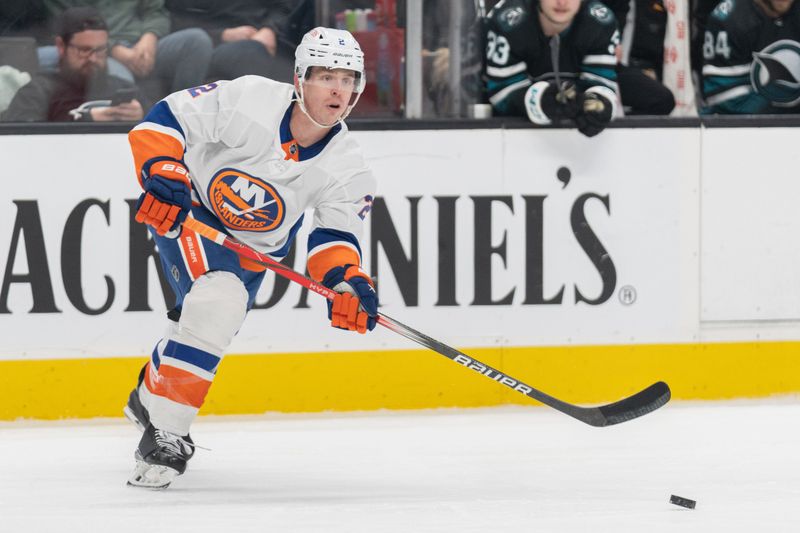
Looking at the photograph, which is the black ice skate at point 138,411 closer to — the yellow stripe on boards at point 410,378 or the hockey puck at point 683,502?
the yellow stripe on boards at point 410,378

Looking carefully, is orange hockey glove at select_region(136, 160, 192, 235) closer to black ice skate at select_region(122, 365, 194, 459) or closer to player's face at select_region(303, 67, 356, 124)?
player's face at select_region(303, 67, 356, 124)

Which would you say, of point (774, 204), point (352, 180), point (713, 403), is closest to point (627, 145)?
point (774, 204)

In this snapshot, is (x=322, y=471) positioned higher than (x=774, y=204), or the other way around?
(x=774, y=204)

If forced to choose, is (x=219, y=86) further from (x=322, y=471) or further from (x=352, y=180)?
(x=322, y=471)

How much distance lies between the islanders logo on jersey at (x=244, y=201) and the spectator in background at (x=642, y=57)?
138cm

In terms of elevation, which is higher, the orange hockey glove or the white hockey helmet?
the white hockey helmet

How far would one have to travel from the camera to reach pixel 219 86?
3.00 meters

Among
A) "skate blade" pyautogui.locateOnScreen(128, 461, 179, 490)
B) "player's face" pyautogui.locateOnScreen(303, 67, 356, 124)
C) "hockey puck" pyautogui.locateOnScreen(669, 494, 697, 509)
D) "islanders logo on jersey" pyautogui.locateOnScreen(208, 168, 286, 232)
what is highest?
"player's face" pyautogui.locateOnScreen(303, 67, 356, 124)

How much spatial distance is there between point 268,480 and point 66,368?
81cm

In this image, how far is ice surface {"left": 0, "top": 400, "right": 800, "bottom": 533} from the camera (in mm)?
2686

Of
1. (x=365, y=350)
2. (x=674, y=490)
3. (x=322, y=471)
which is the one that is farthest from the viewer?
(x=365, y=350)

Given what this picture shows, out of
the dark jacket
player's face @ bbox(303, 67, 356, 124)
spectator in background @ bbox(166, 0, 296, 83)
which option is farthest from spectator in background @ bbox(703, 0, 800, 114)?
the dark jacket

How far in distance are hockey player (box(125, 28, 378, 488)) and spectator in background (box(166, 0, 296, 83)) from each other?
674 millimetres

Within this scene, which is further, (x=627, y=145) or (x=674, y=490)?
(x=627, y=145)
